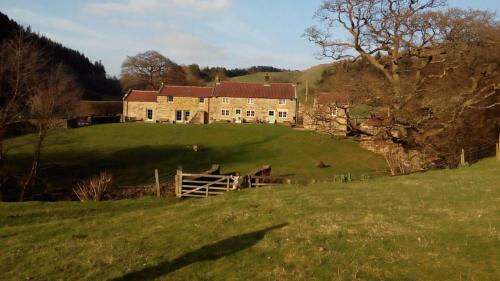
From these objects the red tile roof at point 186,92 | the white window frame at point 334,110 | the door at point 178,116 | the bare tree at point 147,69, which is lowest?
the door at point 178,116

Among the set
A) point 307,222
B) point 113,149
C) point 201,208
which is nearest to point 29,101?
point 113,149

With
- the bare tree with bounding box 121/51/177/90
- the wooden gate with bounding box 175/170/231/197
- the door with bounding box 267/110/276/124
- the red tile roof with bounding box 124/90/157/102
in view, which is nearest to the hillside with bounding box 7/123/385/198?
the wooden gate with bounding box 175/170/231/197

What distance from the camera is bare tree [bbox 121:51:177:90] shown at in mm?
101562

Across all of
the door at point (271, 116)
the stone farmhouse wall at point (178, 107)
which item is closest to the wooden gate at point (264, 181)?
the door at point (271, 116)

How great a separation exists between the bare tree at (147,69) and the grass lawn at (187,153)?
1867 inches

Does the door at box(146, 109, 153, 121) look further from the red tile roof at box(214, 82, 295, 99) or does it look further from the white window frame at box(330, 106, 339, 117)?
the white window frame at box(330, 106, 339, 117)

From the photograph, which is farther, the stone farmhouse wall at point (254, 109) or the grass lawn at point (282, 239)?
the stone farmhouse wall at point (254, 109)

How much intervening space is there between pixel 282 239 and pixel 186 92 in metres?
64.2

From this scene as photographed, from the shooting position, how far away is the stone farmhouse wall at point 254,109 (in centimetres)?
7100

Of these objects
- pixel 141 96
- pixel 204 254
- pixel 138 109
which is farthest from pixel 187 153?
pixel 141 96

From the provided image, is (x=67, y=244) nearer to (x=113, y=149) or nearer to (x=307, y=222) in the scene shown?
(x=307, y=222)

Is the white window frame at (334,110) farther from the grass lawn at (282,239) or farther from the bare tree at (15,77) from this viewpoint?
the bare tree at (15,77)

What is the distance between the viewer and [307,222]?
1282 centimetres

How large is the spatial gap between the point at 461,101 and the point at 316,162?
511 inches
